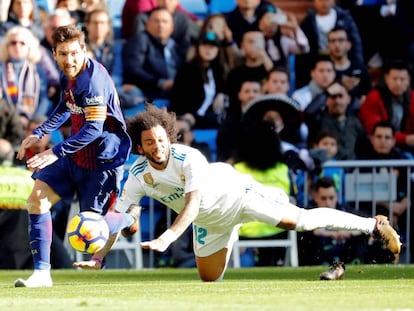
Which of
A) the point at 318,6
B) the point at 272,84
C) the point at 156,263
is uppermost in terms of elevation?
the point at 318,6

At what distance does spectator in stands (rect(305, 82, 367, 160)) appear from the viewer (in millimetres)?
17031

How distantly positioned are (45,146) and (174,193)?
15.3 ft

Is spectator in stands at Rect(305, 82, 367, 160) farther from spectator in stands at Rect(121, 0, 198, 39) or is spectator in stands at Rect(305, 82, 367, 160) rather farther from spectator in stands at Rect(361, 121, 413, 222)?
spectator in stands at Rect(121, 0, 198, 39)

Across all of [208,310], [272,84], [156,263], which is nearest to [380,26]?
[272,84]

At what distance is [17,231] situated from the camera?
15.0 m

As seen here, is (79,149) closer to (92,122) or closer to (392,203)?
(92,122)

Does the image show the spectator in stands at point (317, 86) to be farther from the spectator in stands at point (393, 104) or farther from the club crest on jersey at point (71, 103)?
the club crest on jersey at point (71, 103)

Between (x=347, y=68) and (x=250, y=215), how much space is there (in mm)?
7175

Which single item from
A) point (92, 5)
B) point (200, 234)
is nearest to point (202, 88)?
point (92, 5)

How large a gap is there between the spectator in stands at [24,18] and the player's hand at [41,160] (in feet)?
22.0

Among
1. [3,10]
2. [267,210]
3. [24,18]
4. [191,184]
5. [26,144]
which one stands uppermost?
[3,10]

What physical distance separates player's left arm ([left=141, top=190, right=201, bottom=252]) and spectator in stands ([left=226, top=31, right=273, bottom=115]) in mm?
6508

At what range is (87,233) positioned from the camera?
34.3 feet

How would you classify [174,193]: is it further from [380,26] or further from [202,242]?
[380,26]
